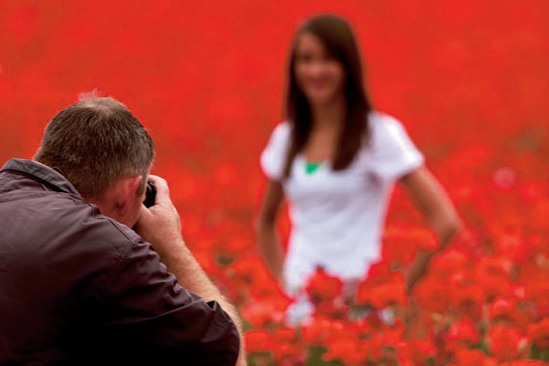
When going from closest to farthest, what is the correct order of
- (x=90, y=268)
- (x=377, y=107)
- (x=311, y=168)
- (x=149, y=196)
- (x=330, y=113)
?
1. (x=90, y=268)
2. (x=149, y=196)
3. (x=311, y=168)
4. (x=330, y=113)
5. (x=377, y=107)

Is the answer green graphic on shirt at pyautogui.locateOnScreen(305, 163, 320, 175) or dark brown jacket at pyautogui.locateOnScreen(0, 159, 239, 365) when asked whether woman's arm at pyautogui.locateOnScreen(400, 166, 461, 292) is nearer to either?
green graphic on shirt at pyautogui.locateOnScreen(305, 163, 320, 175)

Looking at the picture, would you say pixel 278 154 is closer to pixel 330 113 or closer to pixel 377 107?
pixel 330 113

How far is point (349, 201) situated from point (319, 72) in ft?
1.58

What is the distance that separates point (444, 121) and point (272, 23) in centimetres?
262

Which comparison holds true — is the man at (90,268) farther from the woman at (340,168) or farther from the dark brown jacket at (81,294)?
the woman at (340,168)

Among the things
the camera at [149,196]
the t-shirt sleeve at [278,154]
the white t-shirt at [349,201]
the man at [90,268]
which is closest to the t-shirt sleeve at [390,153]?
the white t-shirt at [349,201]

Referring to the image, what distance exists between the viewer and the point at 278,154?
157 inches

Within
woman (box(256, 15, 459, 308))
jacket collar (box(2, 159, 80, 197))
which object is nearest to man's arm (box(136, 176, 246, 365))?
jacket collar (box(2, 159, 80, 197))

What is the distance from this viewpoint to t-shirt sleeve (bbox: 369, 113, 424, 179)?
12.1ft

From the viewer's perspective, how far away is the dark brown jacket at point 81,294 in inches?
68.6

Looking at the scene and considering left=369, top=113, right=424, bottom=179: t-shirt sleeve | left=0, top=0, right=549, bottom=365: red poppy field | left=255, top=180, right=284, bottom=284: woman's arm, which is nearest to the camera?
left=0, top=0, right=549, bottom=365: red poppy field

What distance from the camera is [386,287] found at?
2.98 meters

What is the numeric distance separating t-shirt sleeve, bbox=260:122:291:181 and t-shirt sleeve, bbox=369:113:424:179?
36 centimetres

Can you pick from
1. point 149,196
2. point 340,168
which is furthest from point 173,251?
point 340,168
